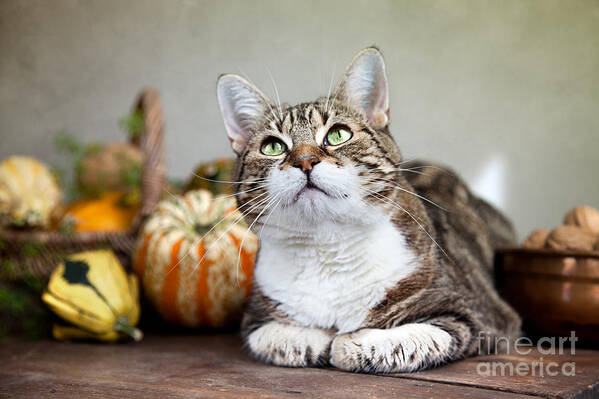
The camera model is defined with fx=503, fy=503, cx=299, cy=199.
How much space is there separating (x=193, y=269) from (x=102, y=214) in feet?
2.22

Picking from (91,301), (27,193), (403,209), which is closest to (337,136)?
(403,209)

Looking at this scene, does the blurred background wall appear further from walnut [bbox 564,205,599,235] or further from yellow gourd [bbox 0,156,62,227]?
walnut [bbox 564,205,599,235]

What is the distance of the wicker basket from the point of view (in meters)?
1.93

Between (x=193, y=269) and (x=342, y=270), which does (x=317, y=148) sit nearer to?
(x=342, y=270)

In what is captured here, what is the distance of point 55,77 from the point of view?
315 cm

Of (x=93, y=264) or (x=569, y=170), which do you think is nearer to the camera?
(x=93, y=264)

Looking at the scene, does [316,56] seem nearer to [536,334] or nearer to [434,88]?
[434,88]

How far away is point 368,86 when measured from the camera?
1.31m

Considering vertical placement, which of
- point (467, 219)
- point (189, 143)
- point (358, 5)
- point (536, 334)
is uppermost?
A: point (358, 5)

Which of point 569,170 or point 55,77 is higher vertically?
point 55,77

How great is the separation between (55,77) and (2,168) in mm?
1206

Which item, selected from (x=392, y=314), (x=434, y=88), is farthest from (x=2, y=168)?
(x=434, y=88)

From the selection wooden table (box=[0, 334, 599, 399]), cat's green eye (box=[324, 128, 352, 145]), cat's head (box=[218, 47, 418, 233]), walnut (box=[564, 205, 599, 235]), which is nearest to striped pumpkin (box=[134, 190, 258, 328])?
wooden table (box=[0, 334, 599, 399])

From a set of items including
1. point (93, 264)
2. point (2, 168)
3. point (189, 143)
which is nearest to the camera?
point (93, 264)
